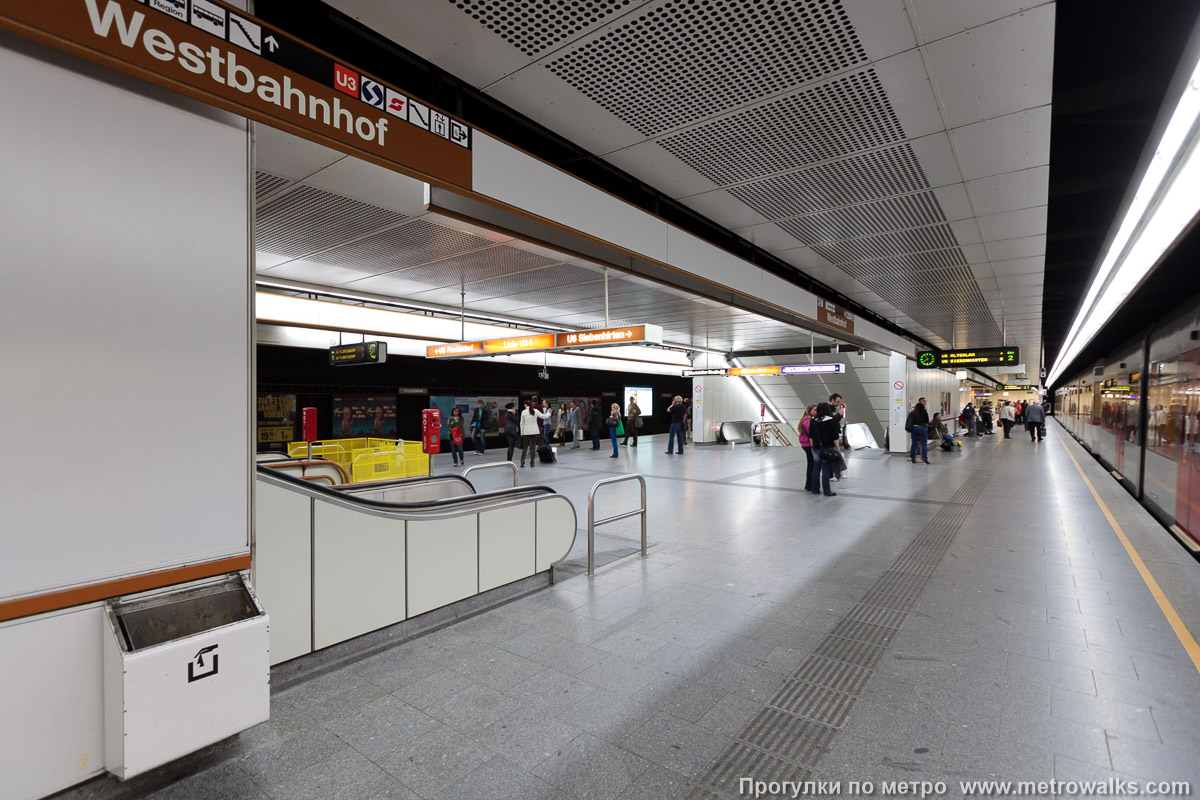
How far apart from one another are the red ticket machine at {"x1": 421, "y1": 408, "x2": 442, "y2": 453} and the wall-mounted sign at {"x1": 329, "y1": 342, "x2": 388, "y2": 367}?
10.6ft

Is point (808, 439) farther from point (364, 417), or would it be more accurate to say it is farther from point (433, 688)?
point (364, 417)

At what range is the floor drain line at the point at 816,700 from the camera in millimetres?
2225

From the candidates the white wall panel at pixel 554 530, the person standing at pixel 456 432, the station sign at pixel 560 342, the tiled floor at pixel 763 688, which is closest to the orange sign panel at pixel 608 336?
the station sign at pixel 560 342

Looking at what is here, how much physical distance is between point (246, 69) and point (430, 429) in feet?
40.4

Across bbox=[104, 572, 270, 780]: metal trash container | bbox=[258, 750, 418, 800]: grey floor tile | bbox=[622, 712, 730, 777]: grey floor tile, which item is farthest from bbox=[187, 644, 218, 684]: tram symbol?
bbox=[622, 712, 730, 777]: grey floor tile

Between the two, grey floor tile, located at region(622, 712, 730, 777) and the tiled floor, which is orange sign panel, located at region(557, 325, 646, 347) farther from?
grey floor tile, located at region(622, 712, 730, 777)

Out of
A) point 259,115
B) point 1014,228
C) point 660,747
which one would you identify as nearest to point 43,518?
point 259,115

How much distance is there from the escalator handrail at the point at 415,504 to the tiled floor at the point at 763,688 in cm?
76

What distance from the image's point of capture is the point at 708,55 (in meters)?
3.03

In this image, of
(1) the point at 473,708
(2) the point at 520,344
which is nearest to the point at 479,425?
(2) the point at 520,344

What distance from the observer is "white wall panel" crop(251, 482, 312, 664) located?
2.80 m

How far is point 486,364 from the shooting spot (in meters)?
16.0

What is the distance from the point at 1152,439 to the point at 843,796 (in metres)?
8.36

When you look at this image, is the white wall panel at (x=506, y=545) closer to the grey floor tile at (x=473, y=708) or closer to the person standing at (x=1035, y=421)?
the grey floor tile at (x=473, y=708)
